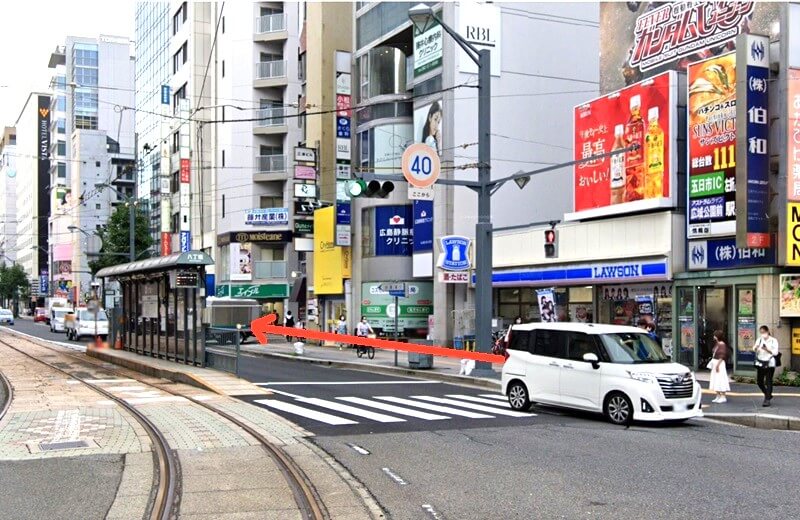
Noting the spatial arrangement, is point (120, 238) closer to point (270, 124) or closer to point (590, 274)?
point (270, 124)

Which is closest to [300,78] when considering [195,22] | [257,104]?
[257,104]

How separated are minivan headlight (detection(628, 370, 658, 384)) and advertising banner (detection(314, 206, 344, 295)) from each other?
95.9ft

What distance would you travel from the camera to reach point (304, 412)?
15.8m

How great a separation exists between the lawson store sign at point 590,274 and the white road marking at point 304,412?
13.1 metres

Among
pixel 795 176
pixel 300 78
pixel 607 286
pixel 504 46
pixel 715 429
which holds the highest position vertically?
pixel 300 78

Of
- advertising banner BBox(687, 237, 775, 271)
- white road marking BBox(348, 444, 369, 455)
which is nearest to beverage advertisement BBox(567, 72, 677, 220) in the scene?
advertising banner BBox(687, 237, 775, 271)

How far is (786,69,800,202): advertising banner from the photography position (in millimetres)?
21141

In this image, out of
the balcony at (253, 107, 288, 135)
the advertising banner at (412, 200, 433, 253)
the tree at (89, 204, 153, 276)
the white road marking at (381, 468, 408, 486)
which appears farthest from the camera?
the balcony at (253, 107, 288, 135)

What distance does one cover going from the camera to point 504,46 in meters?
36.8

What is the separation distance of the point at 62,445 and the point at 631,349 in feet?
32.1

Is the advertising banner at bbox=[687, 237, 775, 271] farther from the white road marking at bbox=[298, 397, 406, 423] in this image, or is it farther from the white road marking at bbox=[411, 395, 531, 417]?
the white road marking at bbox=[298, 397, 406, 423]

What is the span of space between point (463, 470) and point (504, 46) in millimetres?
29590

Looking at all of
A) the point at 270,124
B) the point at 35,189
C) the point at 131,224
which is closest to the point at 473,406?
the point at 131,224

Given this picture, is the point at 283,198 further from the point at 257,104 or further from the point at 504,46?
the point at 504,46
